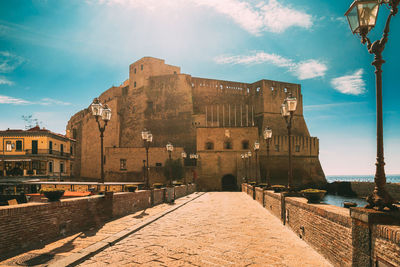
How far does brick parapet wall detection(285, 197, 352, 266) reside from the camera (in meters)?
4.35

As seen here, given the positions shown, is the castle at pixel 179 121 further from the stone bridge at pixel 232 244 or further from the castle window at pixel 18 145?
the stone bridge at pixel 232 244

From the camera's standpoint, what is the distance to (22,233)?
5.43 meters

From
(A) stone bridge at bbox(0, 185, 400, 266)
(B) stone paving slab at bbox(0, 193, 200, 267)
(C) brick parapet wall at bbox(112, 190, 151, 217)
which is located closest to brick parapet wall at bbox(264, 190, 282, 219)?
(A) stone bridge at bbox(0, 185, 400, 266)

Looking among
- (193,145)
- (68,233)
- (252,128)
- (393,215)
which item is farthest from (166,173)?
(393,215)

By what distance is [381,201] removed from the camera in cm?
376

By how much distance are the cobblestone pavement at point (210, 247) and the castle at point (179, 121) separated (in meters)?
29.8

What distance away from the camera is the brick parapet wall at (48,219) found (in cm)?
512

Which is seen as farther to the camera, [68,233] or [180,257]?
[68,233]

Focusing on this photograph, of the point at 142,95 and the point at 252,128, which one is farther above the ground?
the point at 142,95

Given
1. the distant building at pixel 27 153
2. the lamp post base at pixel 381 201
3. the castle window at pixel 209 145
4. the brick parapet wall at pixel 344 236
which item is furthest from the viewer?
the castle window at pixel 209 145

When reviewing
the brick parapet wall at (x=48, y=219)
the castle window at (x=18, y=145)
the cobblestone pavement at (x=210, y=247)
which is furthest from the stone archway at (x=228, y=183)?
the cobblestone pavement at (x=210, y=247)

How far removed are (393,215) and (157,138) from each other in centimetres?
4441

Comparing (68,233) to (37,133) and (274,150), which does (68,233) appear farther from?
(274,150)

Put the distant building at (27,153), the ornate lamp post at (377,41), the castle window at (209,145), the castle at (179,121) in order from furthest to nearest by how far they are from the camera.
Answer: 1. the castle at (179,121)
2. the castle window at (209,145)
3. the distant building at (27,153)
4. the ornate lamp post at (377,41)
